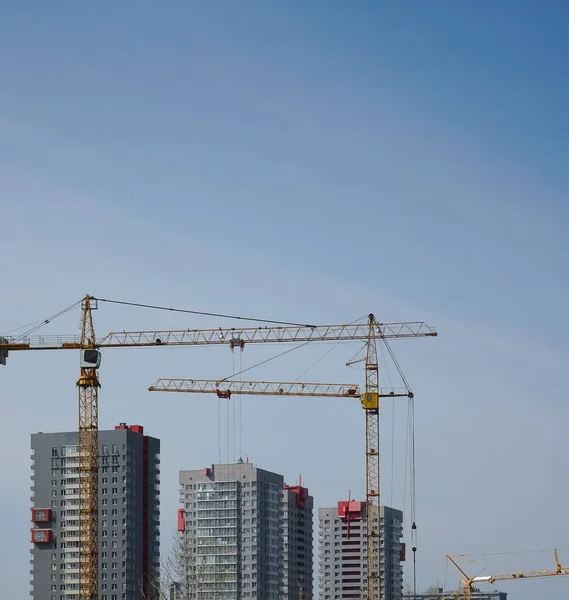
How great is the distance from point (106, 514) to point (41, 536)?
10.8m

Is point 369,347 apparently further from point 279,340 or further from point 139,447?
point 139,447

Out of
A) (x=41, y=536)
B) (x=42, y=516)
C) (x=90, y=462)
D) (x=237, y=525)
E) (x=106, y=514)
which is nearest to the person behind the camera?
(x=90, y=462)

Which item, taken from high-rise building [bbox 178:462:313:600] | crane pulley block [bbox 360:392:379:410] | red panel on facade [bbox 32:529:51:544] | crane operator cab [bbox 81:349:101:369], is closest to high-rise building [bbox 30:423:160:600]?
red panel on facade [bbox 32:529:51:544]

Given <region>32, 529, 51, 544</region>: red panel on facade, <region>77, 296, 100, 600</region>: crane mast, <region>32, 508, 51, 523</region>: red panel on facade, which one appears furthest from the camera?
<region>32, 529, 51, 544</region>: red panel on facade

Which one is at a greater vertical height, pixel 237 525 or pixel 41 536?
pixel 237 525

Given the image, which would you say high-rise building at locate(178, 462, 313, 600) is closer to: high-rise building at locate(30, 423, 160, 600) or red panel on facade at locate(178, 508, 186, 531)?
red panel on facade at locate(178, 508, 186, 531)

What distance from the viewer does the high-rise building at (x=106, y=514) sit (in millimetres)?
165125

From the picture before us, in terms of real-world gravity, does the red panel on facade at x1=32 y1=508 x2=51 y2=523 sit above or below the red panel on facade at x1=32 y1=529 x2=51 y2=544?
above

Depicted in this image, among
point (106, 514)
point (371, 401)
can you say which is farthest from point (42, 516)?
point (371, 401)

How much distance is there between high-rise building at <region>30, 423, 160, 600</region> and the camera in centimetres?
16512

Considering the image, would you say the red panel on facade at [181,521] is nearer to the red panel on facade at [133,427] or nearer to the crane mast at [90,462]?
the red panel on facade at [133,427]

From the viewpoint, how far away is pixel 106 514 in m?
167

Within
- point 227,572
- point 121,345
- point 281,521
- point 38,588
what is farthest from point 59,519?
point 121,345

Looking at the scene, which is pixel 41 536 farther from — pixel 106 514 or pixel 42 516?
pixel 106 514
